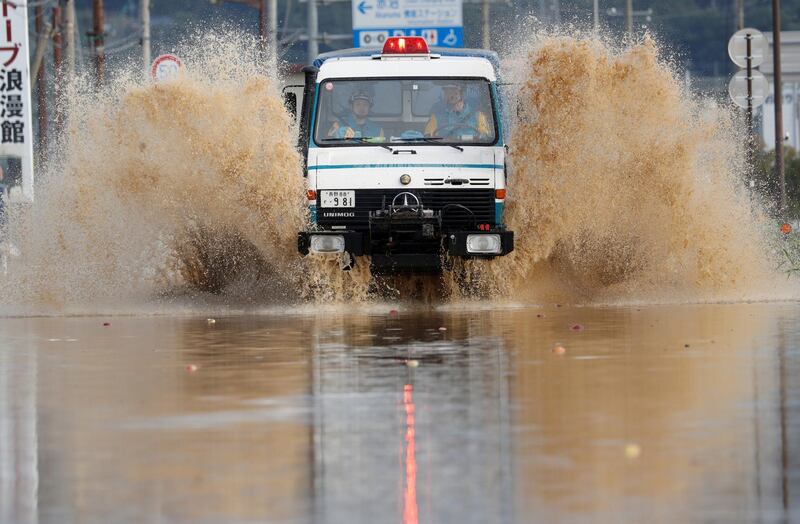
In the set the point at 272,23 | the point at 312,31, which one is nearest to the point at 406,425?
the point at 272,23

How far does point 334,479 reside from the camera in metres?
8.59

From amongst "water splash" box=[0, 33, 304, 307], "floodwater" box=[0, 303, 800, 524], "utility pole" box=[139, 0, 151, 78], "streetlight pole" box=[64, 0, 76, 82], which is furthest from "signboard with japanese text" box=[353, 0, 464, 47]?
"floodwater" box=[0, 303, 800, 524]

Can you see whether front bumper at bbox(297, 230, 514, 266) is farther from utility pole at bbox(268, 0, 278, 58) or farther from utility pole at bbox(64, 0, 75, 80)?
utility pole at bbox(268, 0, 278, 58)

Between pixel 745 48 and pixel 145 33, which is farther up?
pixel 145 33

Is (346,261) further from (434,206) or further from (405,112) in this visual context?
(405,112)

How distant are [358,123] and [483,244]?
1.92 meters

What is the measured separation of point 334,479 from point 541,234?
1269cm

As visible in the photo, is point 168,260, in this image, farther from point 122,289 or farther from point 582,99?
point 582,99

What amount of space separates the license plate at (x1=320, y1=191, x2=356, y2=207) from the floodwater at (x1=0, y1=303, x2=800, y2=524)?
3026mm

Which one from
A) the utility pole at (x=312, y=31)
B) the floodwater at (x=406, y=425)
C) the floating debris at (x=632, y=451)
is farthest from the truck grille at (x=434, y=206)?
the utility pole at (x=312, y=31)

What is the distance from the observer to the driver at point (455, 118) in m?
20.4

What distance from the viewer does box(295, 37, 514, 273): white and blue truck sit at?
1988 centimetres

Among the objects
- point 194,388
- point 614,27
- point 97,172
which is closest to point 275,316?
point 97,172

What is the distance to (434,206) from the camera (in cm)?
2000
